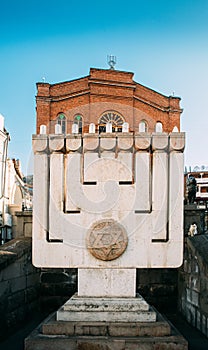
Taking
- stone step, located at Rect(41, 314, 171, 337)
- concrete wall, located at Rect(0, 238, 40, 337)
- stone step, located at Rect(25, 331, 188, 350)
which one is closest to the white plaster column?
stone step, located at Rect(41, 314, 171, 337)

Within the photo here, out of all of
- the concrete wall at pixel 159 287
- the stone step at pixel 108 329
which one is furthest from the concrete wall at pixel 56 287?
the stone step at pixel 108 329

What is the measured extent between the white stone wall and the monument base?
1.80ft

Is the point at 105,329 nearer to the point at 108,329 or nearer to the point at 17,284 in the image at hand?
the point at 108,329

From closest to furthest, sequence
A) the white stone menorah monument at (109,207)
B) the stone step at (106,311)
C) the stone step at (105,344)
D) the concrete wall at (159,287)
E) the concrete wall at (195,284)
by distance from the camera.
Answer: the stone step at (105,344) → the stone step at (106,311) → the white stone menorah monument at (109,207) → the concrete wall at (195,284) → the concrete wall at (159,287)

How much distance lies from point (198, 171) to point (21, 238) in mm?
28751

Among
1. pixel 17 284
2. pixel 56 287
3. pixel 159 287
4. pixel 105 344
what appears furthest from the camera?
pixel 56 287

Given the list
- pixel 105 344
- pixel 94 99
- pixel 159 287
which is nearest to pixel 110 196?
pixel 105 344

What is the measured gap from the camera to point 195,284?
22.4 feet

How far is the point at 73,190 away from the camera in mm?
5207

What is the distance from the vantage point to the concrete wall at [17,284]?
6.48m

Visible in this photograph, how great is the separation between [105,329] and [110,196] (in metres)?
1.80

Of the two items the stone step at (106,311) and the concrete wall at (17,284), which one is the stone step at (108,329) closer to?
the stone step at (106,311)

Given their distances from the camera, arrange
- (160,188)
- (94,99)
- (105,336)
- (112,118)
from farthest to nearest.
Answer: (94,99), (112,118), (160,188), (105,336)

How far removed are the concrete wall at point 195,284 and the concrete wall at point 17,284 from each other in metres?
3.39
